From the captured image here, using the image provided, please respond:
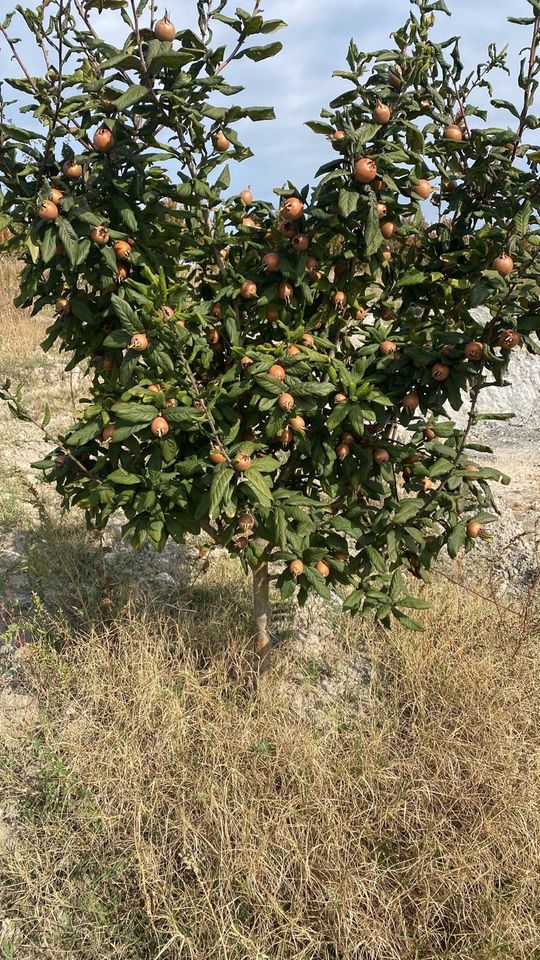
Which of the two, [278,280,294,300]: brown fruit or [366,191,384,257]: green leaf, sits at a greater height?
[366,191,384,257]: green leaf

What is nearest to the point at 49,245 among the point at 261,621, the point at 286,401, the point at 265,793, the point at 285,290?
the point at 285,290

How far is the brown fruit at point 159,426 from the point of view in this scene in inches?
81.2

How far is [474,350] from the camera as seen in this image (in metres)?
2.10

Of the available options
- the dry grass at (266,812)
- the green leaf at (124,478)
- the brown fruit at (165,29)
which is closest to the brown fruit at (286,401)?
the green leaf at (124,478)

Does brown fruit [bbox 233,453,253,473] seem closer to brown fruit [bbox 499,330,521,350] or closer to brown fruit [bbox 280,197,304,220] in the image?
brown fruit [bbox 280,197,304,220]

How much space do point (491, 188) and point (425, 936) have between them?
82.7 inches

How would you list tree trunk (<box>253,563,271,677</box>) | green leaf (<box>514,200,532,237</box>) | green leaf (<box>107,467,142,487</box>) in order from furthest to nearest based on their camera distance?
1. tree trunk (<box>253,563,271,677</box>)
2. green leaf (<box>107,467,142,487</box>)
3. green leaf (<box>514,200,532,237</box>)

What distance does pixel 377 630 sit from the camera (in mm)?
3418

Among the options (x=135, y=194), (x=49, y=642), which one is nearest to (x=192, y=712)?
(x=49, y=642)

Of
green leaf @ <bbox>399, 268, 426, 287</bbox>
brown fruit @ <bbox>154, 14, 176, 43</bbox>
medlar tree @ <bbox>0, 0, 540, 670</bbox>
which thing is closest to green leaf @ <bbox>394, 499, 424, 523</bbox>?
medlar tree @ <bbox>0, 0, 540, 670</bbox>

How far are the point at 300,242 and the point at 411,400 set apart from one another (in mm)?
573

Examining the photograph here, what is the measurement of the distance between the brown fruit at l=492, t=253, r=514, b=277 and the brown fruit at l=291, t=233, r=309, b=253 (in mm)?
514

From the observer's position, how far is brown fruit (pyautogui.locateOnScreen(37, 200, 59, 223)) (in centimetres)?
205

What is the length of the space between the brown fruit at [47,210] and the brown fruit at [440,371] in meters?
1.14
